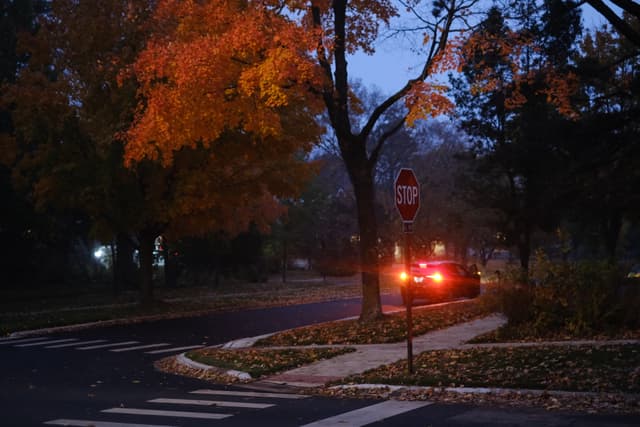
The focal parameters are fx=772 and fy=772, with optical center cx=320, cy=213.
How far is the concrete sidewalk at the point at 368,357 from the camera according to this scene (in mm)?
13120

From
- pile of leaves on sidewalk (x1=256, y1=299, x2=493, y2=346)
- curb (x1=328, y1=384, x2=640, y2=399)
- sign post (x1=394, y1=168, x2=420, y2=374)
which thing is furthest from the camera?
pile of leaves on sidewalk (x1=256, y1=299, x2=493, y2=346)

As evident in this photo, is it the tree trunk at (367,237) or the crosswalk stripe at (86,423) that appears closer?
the crosswalk stripe at (86,423)

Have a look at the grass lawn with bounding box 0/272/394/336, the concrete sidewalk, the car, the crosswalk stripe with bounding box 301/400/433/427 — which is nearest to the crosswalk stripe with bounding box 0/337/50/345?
the grass lawn with bounding box 0/272/394/336

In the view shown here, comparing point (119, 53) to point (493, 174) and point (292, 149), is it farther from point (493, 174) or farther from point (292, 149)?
point (493, 174)

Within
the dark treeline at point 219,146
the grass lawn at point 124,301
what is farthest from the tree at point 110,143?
the grass lawn at point 124,301

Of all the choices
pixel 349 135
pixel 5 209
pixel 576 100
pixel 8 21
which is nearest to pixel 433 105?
pixel 349 135

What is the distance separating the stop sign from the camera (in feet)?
39.8

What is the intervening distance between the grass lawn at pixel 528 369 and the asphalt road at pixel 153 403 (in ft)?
3.98

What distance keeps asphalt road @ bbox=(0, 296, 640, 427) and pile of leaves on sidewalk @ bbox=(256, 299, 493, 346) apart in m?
2.37

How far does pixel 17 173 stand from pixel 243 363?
17.6m

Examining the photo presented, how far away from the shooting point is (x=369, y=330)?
18469 mm

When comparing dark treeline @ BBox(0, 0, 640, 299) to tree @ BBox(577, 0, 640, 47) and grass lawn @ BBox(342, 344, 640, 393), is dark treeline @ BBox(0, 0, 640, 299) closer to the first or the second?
tree @ BBox(577, 0, 640, 47)

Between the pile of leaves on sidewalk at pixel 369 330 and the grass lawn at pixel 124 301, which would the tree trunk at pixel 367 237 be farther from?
the grass lawn at pixel 124 301

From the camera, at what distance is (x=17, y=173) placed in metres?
28.7
